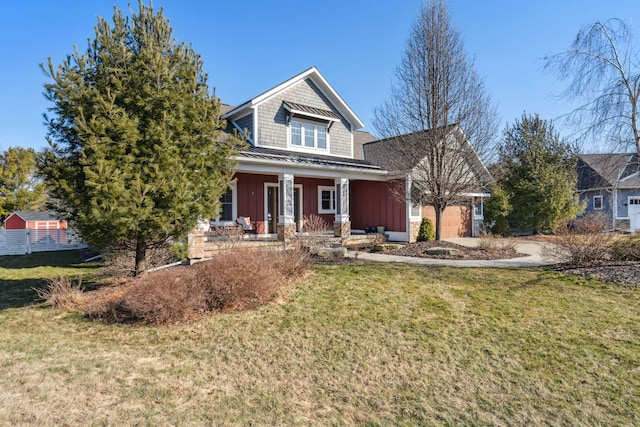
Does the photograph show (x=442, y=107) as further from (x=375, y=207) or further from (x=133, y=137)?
(x=133, y=137)

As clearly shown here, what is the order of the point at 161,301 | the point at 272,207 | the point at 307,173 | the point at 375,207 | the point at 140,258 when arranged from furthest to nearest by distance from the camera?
the point at 375,207 < the point at 272,207 < the point at 307,173 < the point at 140,258 < the point at 161,301

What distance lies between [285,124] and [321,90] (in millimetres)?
2925

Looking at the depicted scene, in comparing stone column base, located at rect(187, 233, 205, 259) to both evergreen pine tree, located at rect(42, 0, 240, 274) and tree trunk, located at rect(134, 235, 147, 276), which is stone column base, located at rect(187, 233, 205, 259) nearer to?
tree trunk, located at rect(134, 235, 147, 276)

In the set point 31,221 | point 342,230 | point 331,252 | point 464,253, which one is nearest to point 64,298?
point 331,252

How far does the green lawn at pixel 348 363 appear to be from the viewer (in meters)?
3.56

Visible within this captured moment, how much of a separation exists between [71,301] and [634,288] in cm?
1088

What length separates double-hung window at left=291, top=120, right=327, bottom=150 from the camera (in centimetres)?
1589

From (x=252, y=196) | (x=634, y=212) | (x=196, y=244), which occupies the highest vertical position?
(x=252, y=196)

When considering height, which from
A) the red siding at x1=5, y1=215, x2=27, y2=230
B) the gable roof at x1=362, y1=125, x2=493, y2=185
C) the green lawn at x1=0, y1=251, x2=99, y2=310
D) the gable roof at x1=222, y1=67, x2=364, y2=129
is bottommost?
the green lawn at x1=0, y1=251, x2=99, y2=310

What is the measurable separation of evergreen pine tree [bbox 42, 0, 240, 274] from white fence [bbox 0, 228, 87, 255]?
11764 mm

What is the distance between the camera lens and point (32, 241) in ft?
57.6

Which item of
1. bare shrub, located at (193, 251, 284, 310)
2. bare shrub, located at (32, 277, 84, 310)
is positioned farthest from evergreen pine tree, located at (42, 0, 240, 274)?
bare shrub, located at (193, 251, 284, 310)

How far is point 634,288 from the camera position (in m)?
6.94

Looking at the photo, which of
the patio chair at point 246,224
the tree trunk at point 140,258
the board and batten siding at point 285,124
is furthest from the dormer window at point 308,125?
the tree trunk at point 140,258
